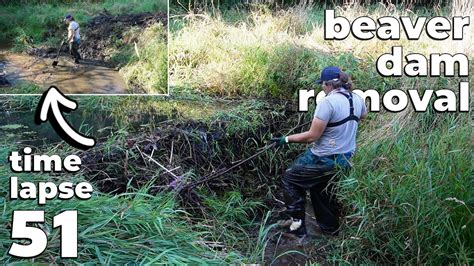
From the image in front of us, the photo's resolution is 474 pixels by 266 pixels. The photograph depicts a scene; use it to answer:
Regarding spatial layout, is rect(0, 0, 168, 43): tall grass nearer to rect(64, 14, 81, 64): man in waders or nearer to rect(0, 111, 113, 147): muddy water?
rect(64, 14, 81, 64): man in waders

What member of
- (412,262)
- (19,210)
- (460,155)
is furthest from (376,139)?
(19,210)

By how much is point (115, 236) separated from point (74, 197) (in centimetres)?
45

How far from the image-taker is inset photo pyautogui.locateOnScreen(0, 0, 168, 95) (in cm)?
477

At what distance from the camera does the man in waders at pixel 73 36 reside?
4887 mm

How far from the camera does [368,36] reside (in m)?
6.06

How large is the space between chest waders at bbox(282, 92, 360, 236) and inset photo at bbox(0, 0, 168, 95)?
1.75 meters

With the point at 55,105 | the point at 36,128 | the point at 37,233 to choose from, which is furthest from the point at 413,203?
the point at 36,128

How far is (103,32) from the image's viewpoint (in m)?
5.06

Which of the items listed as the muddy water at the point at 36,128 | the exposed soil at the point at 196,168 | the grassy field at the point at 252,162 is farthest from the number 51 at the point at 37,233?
the muddy water at the point at 36,128

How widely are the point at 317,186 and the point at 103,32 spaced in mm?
2452

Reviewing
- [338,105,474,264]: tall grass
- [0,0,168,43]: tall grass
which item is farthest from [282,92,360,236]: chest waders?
[0,0,168,43]: tall grass

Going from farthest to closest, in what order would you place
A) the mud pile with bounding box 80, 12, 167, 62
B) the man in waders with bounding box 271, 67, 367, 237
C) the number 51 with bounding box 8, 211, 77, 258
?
1. the mud pile with bounding box 80, 12, 167, 62
2. the man in waders with bounding box 271, 67, 367, 237
3. the number 51 with bounding box 8, 211, 77, 258

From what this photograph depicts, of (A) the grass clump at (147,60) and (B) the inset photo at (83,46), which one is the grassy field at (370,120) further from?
(B) the inset photo at (83,46)

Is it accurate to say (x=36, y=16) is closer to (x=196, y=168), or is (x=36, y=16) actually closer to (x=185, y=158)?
(x=185, y=158)
